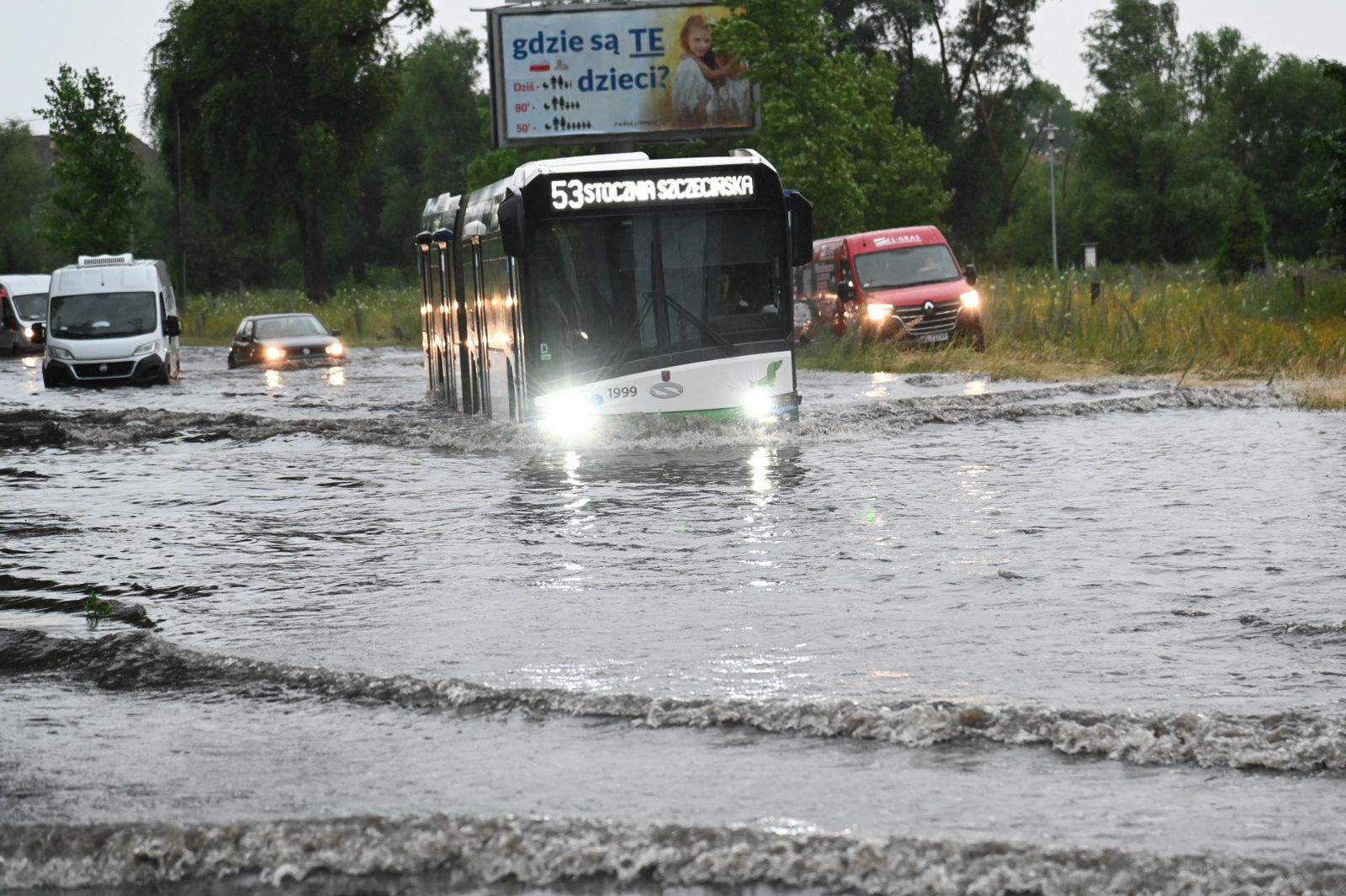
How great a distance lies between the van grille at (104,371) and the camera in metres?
34.0

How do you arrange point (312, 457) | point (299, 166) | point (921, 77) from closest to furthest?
point (312, 457) → point (299, 166) → point (921, 77)

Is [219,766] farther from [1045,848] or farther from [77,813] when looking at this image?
[1045,848]

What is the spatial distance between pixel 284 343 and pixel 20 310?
62.6 ft

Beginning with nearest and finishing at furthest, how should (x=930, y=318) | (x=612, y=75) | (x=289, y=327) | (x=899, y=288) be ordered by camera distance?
(x=930, y=318) < (x=899, y=288) < (x=612, y=75) < (x=289, y=327)

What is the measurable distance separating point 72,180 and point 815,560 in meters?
59.4

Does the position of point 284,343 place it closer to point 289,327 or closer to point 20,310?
point 289,327

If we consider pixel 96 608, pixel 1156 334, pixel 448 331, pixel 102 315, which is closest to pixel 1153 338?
pixel 1156 334

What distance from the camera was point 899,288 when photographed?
3234 cm

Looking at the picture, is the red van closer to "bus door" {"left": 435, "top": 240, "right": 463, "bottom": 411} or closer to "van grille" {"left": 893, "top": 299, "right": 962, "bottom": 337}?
"van grille" {"left": 893, "top": 299, "right": 962, "bottom": 337}

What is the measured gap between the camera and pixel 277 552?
41.1ft

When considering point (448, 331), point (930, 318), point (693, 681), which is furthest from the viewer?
point (930, 318)

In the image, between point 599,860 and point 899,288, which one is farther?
point 899,288

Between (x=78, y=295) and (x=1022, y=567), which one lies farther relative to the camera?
(x=78, y=295)

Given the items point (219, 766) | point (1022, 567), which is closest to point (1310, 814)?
point (219, 766)
